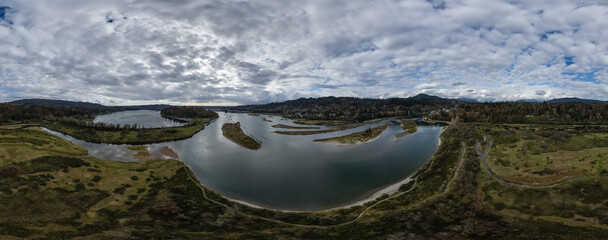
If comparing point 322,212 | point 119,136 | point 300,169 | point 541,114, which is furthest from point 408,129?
point 119,136

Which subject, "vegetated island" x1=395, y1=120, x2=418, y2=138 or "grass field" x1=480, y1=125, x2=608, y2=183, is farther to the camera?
"vegetated island" x1=395, y1=120, x2=418, y2=138

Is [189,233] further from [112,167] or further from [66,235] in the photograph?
[112,167]

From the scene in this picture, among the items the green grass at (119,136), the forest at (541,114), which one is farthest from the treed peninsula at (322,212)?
the forest at (541,114)

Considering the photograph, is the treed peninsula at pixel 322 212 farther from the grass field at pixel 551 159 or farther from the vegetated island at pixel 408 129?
the vegetated island at pixel 408 129

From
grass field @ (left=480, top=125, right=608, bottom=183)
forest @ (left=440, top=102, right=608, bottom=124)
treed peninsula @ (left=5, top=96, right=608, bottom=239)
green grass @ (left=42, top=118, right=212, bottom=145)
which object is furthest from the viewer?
forest @ (left=440, top=102, right=608, bottom=124)

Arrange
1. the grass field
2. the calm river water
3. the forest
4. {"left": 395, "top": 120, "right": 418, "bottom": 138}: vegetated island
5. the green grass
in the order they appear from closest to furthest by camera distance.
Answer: the grass field < the calm river water < the green grass < {"left": 395, "top": 120, "right": 418, "bottom": 138}: vegetated island < the forest

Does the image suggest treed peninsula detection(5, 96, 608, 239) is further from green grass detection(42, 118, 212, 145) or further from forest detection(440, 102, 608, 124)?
forest detection(440, 102, 608, 124)

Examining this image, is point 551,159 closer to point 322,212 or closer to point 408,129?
point 322,212

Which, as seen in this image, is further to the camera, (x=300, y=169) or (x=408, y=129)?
(x=408, y=129)

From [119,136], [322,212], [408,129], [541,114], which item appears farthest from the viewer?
[541,114]

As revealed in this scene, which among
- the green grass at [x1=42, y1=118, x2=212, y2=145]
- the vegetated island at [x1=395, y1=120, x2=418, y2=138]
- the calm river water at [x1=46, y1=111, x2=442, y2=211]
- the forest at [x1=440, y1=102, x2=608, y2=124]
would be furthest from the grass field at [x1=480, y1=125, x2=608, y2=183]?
the green grass at [x1=42, y1=118, x2=212, y2=145]
